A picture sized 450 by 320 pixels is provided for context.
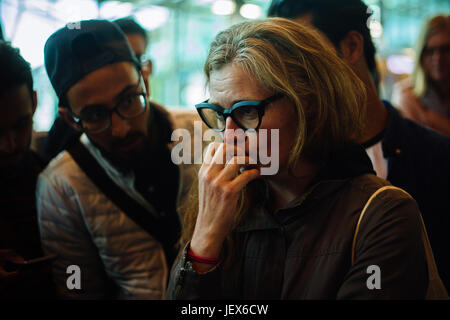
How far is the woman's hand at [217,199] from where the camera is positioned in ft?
3.72

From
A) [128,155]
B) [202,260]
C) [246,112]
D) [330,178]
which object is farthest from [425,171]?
[128,155]

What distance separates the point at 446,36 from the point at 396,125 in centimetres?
122

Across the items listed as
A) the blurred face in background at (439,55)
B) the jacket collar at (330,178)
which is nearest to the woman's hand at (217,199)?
the jacket collar at (330,178)

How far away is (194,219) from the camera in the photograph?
1.38 metres

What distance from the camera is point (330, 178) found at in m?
1.19

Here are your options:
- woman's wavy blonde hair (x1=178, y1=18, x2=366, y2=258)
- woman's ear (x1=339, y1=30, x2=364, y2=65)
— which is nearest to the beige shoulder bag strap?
woman's wavy blonde hair (x1=178, y1=18, x2=366, y2=258)

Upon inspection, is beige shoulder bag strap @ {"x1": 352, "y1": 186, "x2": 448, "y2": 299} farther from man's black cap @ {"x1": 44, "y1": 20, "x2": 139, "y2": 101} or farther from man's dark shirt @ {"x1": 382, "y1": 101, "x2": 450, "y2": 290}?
man's black cap @ {"x1": 44, "y1": 20, "x2": 139, "y2": 101}

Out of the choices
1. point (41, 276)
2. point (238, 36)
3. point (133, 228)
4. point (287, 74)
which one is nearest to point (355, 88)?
point (287, 74)

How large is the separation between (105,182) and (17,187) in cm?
35

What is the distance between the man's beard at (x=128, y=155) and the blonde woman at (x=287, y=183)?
55 cm

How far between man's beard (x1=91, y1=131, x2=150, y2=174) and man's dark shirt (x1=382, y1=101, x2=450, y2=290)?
1032 millimetres

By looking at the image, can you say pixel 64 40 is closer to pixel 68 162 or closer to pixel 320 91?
pixel 68 162

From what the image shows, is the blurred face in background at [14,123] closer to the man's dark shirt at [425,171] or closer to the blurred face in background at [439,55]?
the man's dark shirt at [425,171]

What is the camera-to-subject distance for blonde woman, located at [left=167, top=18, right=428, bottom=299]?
1.08m
